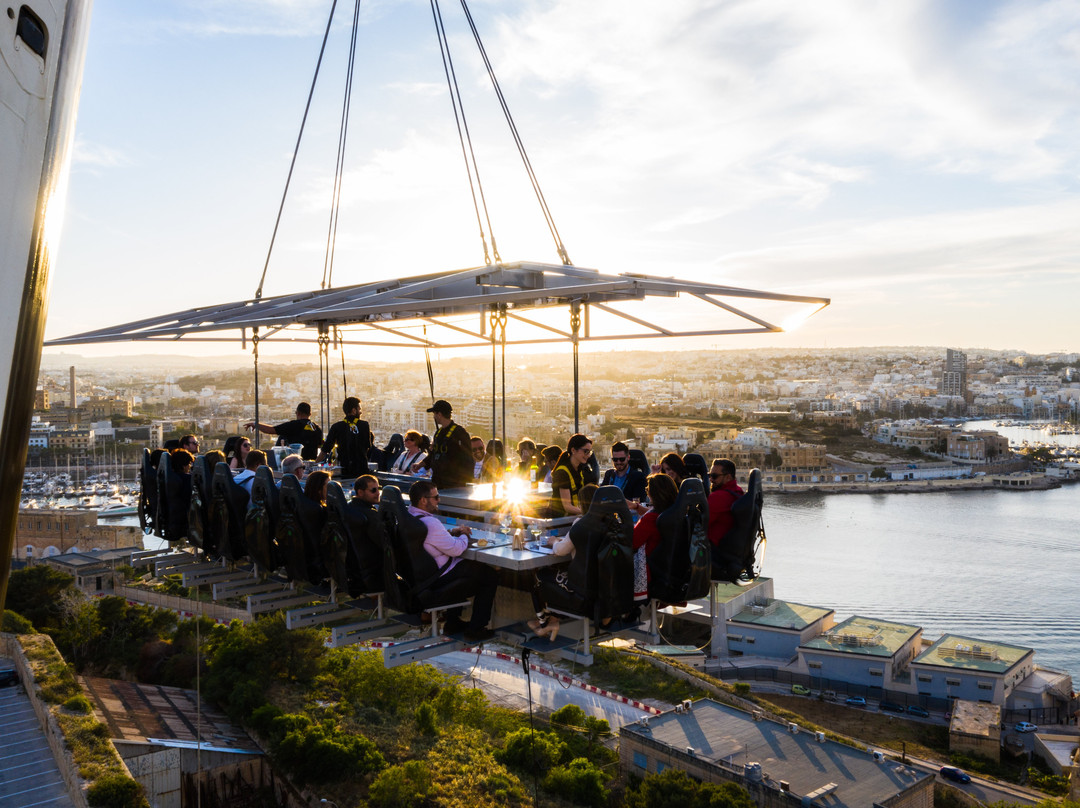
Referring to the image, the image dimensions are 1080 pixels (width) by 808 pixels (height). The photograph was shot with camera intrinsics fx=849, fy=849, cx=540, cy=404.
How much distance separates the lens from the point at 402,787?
35.3 feet

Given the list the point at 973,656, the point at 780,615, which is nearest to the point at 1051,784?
the point at 973,656

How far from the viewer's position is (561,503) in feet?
13.3

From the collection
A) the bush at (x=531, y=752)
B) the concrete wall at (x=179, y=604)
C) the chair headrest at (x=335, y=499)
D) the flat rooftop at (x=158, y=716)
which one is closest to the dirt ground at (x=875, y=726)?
the bush at (x=531, y=752)

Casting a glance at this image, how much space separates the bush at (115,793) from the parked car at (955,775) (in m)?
12.0

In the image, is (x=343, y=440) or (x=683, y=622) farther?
(x=683, y=622)

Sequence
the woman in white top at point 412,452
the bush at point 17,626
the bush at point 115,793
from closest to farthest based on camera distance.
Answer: the woman in white top at point 412,452 → the bush at point 115,793 → the bush at point 17,626

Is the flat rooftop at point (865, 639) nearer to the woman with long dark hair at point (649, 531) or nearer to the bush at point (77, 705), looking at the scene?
the bush at point (77, 705)

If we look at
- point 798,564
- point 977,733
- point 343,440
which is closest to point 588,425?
point 798,564

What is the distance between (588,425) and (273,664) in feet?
117

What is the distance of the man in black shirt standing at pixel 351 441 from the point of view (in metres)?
5.66

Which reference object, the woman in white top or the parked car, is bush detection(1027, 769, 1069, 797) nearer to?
the parked car

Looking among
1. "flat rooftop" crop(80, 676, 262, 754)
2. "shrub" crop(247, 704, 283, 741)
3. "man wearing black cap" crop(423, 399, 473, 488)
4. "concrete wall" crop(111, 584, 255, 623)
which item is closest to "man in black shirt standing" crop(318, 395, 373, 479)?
"man wearing black cap" crop(423, 399, 473, 488)

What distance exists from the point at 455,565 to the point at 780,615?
62.7 feet

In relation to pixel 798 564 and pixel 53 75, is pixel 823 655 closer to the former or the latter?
pixel 798 564
